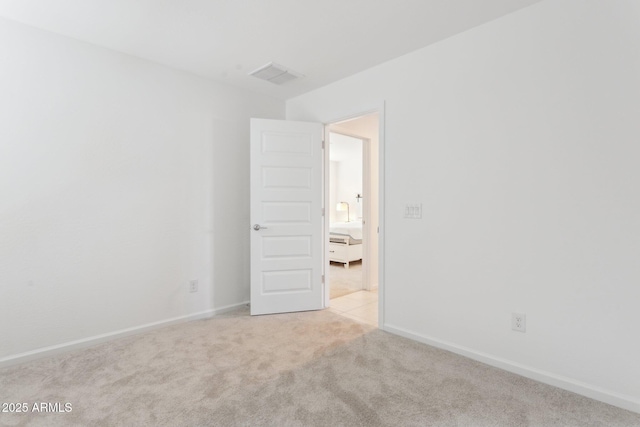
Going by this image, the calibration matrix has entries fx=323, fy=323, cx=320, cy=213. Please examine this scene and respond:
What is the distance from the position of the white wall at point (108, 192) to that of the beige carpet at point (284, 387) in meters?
0.37

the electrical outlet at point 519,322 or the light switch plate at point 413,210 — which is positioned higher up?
the light switch plate at point 413,210

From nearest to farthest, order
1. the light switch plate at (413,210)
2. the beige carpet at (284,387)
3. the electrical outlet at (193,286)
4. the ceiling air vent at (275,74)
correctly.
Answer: the beige carpet at (284,387), the light switch plate at (413,210), the ceiling air vent at (275,74), the electrical outlet at (193,286)

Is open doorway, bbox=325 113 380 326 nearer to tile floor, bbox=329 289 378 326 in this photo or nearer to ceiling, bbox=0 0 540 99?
tile floor, bbox=329 289 378 326

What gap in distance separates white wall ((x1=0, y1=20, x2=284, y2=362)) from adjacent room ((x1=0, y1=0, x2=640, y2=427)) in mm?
16

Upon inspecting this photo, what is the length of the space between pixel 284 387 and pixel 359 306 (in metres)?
1.87

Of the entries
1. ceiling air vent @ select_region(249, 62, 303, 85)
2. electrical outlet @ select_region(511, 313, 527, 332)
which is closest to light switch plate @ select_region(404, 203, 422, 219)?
electrical outlet @ select_region(511, 313, 527, 332)

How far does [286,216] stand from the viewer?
3.53 m

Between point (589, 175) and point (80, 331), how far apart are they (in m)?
3.80

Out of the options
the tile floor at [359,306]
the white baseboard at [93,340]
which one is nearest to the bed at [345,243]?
the tile floor at [359,306]

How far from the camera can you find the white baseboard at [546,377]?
1.82m

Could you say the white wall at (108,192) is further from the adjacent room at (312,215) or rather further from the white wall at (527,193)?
the white wall at (527,193)

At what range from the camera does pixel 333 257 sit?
20.3 ft

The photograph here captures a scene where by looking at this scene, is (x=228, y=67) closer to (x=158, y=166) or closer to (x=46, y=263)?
(x=158, y=166)

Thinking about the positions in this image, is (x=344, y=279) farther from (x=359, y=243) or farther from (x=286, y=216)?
(x=286, y=216)
